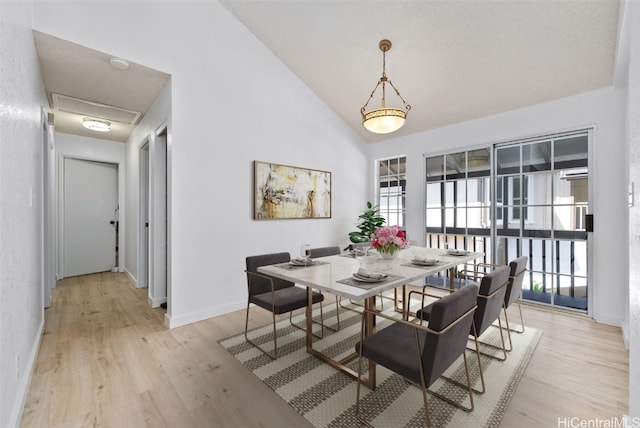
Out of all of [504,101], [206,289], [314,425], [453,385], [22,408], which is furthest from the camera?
[504,101]

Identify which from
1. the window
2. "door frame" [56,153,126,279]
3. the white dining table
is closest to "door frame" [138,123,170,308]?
the white dining table

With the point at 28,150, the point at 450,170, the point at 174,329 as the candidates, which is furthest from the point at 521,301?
the point at 28,150

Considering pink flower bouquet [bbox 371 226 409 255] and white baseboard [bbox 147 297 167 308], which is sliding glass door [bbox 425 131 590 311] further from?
white baseboard [bbox 147 297 167 308]

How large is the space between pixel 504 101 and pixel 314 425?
394cm

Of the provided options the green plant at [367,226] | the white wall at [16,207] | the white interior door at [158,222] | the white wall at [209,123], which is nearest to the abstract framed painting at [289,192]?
the white wall at [209,123]

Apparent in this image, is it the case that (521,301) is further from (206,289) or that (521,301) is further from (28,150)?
(28,150)

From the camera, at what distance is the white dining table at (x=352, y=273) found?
1.73 meters

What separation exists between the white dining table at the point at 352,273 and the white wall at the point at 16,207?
1.45 metres

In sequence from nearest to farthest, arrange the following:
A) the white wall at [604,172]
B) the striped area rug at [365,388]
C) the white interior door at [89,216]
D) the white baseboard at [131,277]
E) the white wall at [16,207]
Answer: the white wall at [16,207]
the striped area rug at [365,388]
the white wall at [604,172]
the white baseboard at [131,277]
the white interior door at [89,216]

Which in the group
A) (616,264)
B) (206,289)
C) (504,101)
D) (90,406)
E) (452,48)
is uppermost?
(452,48)

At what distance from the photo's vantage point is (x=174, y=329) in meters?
2.88

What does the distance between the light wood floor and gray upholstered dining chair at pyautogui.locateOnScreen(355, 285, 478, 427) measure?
0.59 meters

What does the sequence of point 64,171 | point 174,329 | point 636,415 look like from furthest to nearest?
point 64,171 < point 174,329 < point 636,415
